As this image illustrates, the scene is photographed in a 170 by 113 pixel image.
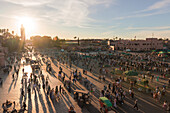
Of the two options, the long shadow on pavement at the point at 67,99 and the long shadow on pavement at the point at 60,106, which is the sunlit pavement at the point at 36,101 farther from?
the long shadow on pavement at the point at 67,99

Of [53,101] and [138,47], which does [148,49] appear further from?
[53,101]

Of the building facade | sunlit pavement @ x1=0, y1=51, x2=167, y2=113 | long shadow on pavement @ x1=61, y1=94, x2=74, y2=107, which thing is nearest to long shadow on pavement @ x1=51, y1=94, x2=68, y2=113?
sunlit pavement @ x1=0, y1=51, x2=167, y2=113

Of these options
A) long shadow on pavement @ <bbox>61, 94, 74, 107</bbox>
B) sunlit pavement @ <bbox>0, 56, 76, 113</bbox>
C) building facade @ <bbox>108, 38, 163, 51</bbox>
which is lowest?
sunlit pavement @ <bbox>0, 56, 76, 113</bbox>

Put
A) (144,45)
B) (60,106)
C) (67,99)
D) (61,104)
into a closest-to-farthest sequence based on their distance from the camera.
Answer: (60,106)
(61,104)
(67,99)
(144,45)

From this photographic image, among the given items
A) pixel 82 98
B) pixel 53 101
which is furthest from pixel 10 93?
pixel 82 98

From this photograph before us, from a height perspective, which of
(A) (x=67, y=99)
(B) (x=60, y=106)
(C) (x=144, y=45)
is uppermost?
(C) (x=144, y=45)

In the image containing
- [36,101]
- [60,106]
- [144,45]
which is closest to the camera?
[60,106]

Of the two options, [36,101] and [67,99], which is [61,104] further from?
[36,101]

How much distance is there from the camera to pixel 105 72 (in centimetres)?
2386

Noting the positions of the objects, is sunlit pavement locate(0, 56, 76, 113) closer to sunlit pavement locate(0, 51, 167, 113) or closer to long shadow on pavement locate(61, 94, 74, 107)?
sunlit pavement locate(0, 51, 167, 113)

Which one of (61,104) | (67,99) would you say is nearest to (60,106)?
(61,104)

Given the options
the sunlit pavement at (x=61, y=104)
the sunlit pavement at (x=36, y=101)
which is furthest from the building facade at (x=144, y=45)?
the sunlit pavement at (x=36, y=101)

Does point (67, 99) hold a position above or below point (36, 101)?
above

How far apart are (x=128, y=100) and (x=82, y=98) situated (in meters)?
4.88
